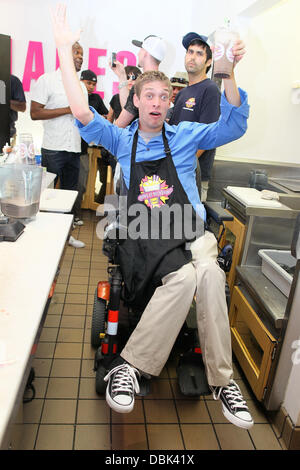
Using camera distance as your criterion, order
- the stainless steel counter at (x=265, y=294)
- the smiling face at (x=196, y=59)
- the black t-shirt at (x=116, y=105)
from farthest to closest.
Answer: the black t-shirt at (x=116, y=105) → the smiling face at (x=196, y=59) → the stainless steel counter at (x=265, y=294)

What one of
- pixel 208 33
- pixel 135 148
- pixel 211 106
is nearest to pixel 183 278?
pixel 135 148

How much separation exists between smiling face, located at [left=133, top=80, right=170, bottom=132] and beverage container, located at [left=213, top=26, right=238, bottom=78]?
1.28ft

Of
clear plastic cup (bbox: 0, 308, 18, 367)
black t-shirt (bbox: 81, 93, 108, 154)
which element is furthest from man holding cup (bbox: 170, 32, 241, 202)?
clear plastic cup (bbox: 0, 308, 18, 367)

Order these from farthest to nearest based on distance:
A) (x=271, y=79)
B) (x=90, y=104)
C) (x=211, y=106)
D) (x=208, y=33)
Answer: (x=90, y=104), (x=208, y=33), (x=271, y=79), (x=211, y=106)

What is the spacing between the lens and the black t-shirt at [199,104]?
2.61 metres

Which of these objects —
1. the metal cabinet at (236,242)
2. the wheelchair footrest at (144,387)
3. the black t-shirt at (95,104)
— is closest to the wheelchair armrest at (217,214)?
the metal cabinet at (236,242)

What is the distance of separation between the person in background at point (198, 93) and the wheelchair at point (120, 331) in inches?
34.1

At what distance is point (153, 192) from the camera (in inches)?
75.7

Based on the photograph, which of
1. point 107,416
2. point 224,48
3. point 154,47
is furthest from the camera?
point 154,47

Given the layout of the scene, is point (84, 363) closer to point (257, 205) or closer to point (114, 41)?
point (257, 205)

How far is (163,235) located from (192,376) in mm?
688

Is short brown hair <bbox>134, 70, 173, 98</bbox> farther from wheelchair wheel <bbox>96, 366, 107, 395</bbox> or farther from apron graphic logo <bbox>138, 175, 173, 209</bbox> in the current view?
wheelchair wheel <bbox>96, 366, 107, 395</bbox>

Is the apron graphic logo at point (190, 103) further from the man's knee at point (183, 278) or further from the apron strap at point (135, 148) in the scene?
the man's knee at point (183, 278)

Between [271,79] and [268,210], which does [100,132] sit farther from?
[271,79]
